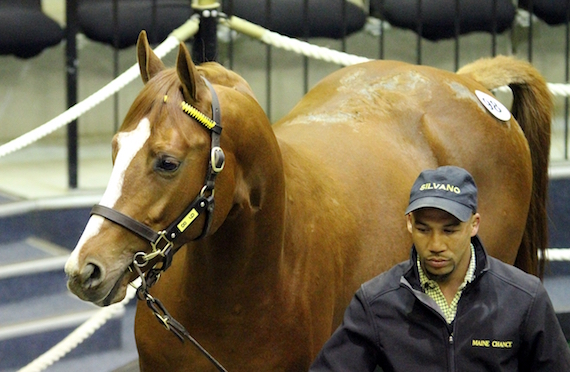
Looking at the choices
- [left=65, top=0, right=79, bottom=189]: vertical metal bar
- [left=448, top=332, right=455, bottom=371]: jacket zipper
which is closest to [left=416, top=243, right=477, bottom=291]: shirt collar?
[left=448, top=332, right=455, bottom=371]: jacket zipper

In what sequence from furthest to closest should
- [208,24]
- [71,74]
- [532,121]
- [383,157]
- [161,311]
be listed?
1. [71,74]
2. [208,24]
3. [532,121]
4. [383,157]
5. [161,311]

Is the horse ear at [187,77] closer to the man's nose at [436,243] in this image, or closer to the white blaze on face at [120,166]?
the white blaze on face at [120,166]

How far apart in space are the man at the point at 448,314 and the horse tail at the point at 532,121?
6.04 feet

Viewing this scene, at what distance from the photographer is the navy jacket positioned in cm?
200

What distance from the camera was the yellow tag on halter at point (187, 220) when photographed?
85.0 inches

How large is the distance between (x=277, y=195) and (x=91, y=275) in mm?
598

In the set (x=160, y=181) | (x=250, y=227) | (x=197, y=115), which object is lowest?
(x=250, y=227)

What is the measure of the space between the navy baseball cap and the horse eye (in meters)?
0.54

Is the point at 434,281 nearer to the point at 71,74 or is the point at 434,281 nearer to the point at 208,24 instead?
the point at 208,24

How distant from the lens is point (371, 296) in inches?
81.3

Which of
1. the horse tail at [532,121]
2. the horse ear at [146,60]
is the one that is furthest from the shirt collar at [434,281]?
the horse tail at [532,121]

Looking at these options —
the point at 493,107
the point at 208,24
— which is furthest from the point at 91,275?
the point at 208,24

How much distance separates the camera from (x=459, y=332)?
2012 mm

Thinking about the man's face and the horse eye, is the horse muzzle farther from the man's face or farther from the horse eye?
the man's face
